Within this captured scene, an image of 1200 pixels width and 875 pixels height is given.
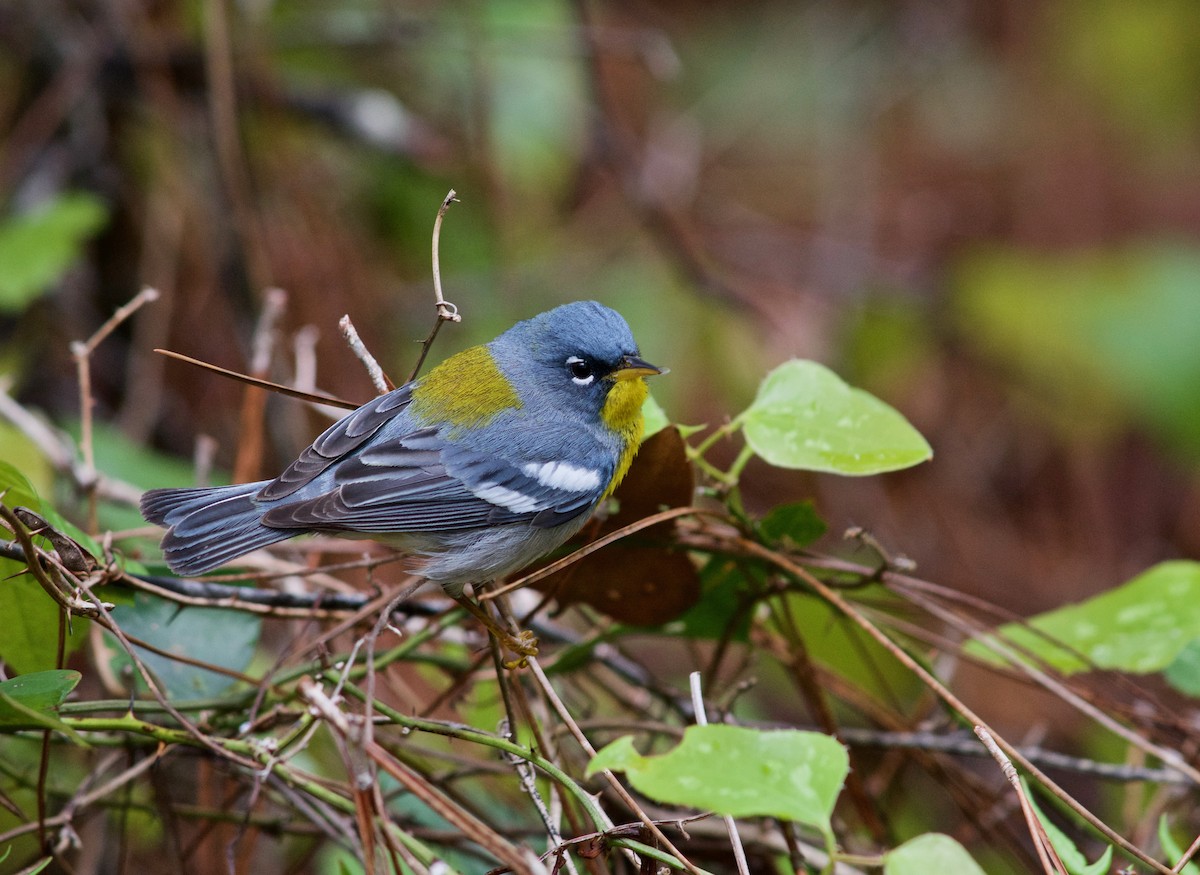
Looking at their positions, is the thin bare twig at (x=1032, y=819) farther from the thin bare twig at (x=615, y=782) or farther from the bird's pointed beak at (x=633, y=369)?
the bird's pointed beak at (x=633, y=369)

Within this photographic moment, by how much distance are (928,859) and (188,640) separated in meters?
1.36

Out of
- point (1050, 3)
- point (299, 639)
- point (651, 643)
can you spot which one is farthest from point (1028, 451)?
point (299, 639)

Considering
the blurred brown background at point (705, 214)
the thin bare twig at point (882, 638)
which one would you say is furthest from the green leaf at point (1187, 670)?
the blurred brown background at point (705, 214)

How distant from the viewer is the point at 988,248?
18.3ft

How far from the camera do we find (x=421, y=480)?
2.44m

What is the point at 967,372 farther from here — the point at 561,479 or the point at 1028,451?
the point at 561,479

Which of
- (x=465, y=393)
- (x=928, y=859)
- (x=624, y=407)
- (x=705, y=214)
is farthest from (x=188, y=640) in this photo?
(x=705, y=214)

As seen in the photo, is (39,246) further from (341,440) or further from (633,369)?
(633,369)

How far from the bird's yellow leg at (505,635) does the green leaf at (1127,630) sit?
0.88 meters

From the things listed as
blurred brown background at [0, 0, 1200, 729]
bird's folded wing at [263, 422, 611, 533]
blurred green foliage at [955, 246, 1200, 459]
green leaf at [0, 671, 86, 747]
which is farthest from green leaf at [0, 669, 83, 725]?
blurred green foliage at [955, 246, 1200, 459]

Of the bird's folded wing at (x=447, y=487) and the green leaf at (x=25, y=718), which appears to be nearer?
the green leaf at (x=25, y=718)

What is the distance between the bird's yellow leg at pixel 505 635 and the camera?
189 centimetres

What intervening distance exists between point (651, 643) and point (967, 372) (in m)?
1.91

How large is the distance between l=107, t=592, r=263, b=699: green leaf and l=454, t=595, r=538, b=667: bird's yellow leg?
15.7 inches
